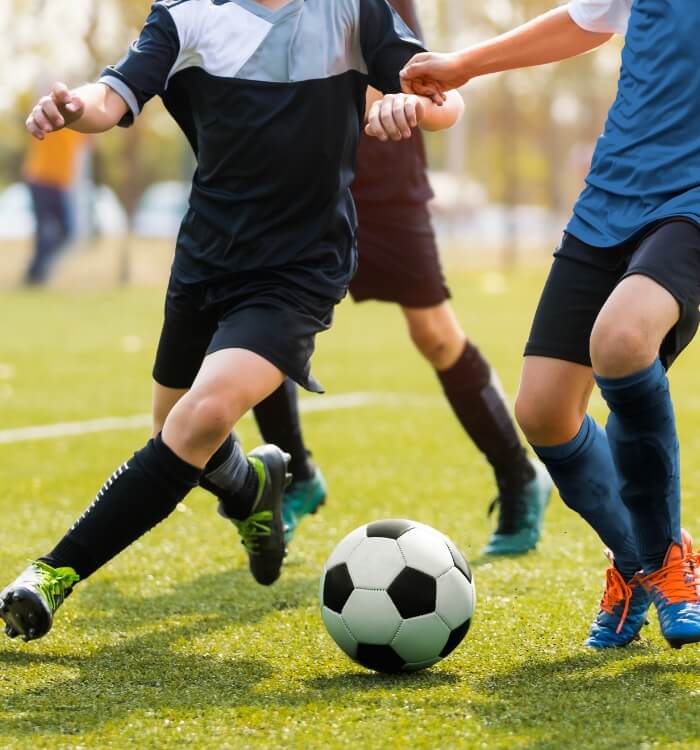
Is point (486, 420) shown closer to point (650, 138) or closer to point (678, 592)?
point (678, 592)

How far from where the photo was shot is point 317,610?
3.95 m

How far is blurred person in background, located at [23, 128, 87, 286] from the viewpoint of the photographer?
19.2m

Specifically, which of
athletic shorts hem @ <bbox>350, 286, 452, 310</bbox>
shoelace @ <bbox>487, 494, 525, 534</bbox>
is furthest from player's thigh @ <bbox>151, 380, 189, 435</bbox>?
shoelace @ <bbox>487, 494, 525, 534</bbox>

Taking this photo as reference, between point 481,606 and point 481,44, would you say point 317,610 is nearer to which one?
point 481,606

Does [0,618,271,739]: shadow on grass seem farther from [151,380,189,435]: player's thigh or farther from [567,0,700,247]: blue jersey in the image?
[567,0,700,247]: blue jersey

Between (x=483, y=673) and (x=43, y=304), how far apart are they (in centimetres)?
1456

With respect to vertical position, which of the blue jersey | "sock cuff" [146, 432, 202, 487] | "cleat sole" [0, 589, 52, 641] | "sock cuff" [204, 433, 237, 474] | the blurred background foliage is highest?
the blue jersey

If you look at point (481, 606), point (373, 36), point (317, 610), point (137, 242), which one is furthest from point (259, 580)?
point (137, 242)

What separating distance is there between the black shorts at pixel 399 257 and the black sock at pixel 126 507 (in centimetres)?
163

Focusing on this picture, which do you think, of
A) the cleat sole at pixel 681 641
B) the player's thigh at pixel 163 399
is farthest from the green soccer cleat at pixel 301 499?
the cleat sole at pixel 681 641

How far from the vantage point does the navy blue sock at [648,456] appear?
3.22m

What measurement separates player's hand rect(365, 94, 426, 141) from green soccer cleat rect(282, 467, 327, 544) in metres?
1.81

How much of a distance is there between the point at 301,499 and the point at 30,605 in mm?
1704

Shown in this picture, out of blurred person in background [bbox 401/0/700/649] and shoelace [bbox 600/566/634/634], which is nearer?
blurred person in background [bbox 401/0/700/649]
